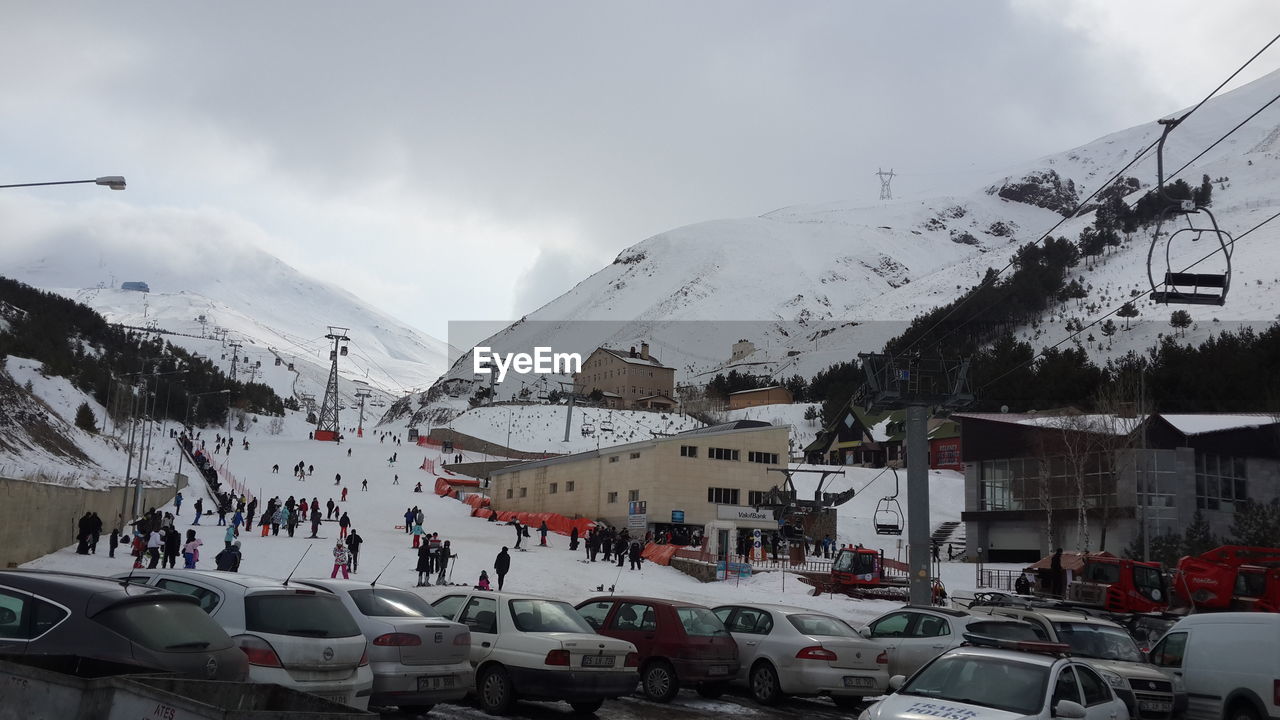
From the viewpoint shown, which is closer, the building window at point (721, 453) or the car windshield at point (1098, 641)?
the car windshield at point (1098, 641)

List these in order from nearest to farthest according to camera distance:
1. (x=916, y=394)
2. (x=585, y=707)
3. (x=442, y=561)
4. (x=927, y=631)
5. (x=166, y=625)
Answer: (x=166, y=625), (x=585, y=707), (x=927, y=631), (x=916, y=394), (x=442, y=561)

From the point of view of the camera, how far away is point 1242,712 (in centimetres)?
1281

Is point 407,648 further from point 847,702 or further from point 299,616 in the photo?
point 847,702

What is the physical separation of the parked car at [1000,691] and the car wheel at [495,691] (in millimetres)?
4375

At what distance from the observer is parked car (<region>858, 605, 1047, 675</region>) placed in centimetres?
1493

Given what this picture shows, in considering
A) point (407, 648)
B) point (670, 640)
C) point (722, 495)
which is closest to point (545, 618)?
point (407, 648)

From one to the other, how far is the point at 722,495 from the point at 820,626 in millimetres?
44907

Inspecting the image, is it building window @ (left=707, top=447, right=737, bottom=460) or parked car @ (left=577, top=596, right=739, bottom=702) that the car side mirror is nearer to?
parked car @ (left=577, top=596, right=739, bottom=702)

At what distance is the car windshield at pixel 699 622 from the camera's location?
47.1 feet

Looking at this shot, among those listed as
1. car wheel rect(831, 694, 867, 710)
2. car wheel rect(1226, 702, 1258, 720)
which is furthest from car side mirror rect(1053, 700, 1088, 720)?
car wheel rect(831, 694, 867, 710)

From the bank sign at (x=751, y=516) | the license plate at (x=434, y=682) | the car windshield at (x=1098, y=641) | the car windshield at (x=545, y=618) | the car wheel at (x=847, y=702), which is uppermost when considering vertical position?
the bank sign at (x=751, y=516)

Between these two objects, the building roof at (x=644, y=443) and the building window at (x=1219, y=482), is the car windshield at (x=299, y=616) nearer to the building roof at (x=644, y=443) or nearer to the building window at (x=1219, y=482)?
the building roof at (x=644, y=443)

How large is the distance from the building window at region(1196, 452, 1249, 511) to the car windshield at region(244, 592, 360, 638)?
46890 mm

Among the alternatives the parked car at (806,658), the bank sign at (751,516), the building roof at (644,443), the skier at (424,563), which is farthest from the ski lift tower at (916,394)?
the building roof at (644,443)
